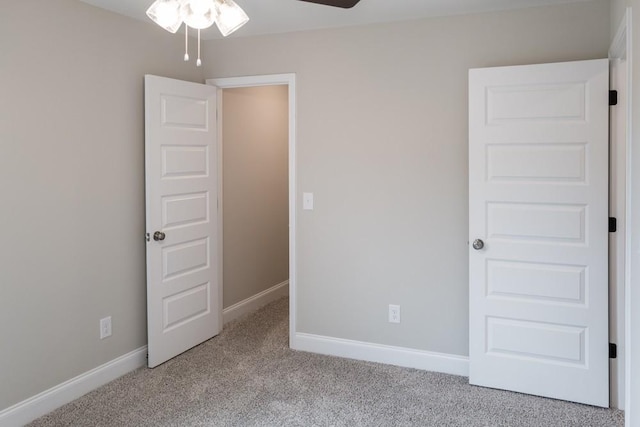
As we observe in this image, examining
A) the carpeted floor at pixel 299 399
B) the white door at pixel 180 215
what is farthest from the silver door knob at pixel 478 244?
the white door at pixel 180 215

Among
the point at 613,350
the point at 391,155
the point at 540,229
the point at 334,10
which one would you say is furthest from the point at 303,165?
the point at 613,350

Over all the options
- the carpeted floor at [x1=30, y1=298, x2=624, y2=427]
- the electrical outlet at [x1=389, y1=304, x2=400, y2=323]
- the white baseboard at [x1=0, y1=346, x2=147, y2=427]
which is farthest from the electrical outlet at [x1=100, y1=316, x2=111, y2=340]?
the electrical outlet at [x1=389, y1=304, x2=400, y2=323]

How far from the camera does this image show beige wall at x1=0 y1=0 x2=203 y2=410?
2.67m

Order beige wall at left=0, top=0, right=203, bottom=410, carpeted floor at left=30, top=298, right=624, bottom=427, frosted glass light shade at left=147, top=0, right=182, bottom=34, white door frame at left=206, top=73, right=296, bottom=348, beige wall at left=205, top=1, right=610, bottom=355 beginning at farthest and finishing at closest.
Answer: white door frame at left=206, top=73, right=296, bottom=348, beige wall at left=205, top=1, right=610, bottom=355, carpeted floor at left=30, top=298, right=624, bottom=427, beige wall at left=0, top=0, right=203, bottom=410, frosted glass light shade at left=147, top=0, right=182, bottom=34

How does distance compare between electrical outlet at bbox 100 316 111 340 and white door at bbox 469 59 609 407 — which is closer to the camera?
white door at bbox 469 59 609 407

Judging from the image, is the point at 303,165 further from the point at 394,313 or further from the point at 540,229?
the point at 540,229

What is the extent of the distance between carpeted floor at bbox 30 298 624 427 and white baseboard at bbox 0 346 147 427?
0.17ft

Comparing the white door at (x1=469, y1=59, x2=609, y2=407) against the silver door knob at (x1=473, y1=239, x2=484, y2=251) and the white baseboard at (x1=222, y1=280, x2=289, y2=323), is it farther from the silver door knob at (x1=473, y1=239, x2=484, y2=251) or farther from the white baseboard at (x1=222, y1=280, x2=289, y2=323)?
the white baseboard at (x1=222, y1=280, x2=289, y2=323)

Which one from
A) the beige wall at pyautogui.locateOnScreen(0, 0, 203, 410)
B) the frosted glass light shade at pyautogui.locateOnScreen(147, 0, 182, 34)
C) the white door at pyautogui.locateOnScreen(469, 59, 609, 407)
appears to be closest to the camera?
the frosted glass light shade at pyautogui.locateOnScreen(147, 0, 182, 34)

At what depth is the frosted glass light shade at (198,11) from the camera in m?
1.70

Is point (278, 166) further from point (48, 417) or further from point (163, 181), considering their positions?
point (48, 417)

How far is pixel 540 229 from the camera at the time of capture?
118 inches

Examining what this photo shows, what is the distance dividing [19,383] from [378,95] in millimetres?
2765

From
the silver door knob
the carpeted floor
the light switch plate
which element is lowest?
the carpeted floor
